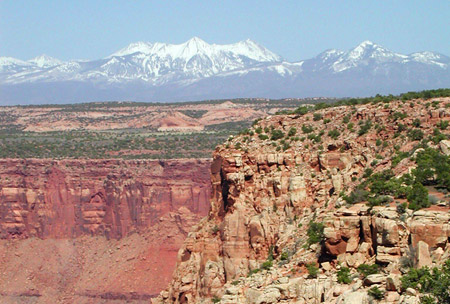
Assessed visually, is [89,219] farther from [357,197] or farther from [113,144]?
[357,197]

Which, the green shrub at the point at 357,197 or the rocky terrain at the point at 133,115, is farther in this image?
the rocky terrain at the point at 133,115

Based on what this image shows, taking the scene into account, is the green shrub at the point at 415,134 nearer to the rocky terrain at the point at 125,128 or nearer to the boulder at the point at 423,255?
the boulder at the point at 423,255

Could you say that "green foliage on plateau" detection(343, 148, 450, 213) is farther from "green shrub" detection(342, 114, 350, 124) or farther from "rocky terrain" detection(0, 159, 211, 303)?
"rocky terrain" detection(0, 159, 211, 303)

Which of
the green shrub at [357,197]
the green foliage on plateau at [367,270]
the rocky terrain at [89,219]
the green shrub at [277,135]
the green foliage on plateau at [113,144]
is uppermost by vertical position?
the green shrub at [277,135]

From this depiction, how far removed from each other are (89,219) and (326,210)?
70.1m

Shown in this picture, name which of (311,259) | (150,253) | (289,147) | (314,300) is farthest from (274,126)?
(150,253)

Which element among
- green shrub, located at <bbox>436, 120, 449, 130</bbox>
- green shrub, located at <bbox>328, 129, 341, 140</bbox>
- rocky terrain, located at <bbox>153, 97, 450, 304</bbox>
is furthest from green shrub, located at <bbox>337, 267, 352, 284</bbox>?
green shrub, located at <bbox>328, 129, 341, 140</bbox>

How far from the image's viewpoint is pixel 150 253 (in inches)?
3610

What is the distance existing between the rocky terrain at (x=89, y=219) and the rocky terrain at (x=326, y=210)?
51.9 meters

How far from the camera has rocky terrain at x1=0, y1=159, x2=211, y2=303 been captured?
300 ft

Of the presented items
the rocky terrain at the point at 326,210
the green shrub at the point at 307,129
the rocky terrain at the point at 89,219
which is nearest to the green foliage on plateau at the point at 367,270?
the rocky terrain at the point at 326,210

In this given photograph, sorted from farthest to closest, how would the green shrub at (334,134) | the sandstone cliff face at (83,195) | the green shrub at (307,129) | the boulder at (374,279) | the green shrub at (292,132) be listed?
the sandstone cliff face at (83,195), the green shrub at (292,132), the green shrub at (307,129), the green shrub at (334,134), the boulder at (374,279)

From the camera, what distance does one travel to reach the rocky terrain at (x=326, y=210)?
23734 millimetres

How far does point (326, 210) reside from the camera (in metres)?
30.7
